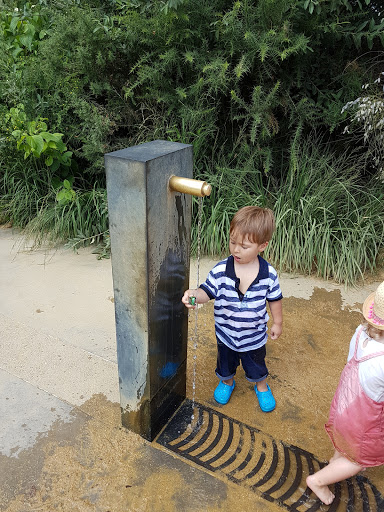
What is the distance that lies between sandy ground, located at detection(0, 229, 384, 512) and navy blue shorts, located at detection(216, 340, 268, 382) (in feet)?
0.55

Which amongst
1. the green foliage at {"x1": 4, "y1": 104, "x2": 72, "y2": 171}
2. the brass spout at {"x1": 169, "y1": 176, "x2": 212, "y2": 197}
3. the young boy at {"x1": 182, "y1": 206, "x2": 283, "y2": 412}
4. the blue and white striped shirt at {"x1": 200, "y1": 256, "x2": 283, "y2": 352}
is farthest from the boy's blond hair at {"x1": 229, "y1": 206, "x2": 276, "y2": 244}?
the green foliage at {"x1": 4, "y1": 104, "x2": 72, "y2": 171}

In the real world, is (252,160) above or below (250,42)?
below

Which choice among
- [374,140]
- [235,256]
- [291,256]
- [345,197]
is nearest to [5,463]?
[235,256]

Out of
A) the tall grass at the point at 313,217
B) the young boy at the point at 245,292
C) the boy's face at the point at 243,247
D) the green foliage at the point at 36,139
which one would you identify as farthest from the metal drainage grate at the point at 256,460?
the green foliage at the point at 36,139

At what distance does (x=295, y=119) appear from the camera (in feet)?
13.0

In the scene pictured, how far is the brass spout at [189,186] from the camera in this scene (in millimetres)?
1518

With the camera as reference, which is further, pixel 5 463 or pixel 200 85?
pixel 200 85

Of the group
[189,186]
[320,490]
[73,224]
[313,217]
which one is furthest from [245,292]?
[73,224]

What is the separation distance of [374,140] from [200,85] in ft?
5.40

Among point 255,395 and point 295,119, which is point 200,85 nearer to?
point 295,119

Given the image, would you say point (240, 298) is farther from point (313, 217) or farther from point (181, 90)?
point (181, 90)

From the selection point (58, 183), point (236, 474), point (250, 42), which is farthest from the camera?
point (58, 183)

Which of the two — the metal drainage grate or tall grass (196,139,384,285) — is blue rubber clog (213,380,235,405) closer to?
the metal drainage grate

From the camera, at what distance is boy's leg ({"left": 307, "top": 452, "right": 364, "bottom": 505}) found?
169 centimetres
